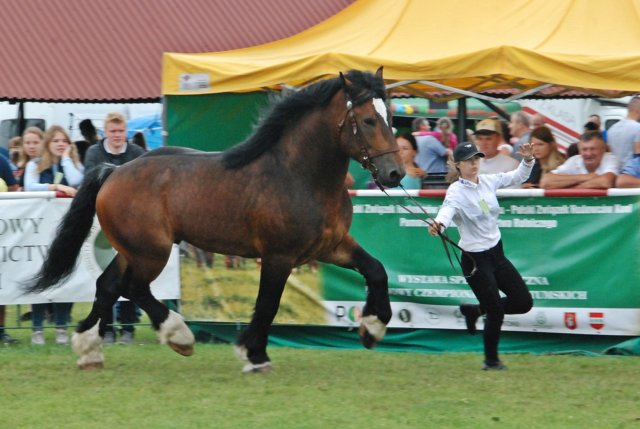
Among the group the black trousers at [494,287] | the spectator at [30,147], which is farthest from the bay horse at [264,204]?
the spectator at [30,147]

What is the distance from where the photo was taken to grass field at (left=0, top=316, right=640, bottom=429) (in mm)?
6652

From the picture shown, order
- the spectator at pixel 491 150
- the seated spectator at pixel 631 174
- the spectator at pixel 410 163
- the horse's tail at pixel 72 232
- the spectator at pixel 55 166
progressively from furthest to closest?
the spectator at pixel 410 163 → the spectator at pixel 55 166 → the spectator at pixel 491 150 → the seated spectator at pixel 631 174 → the horse's tail at pixel 72 232

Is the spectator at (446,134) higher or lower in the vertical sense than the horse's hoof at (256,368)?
higher

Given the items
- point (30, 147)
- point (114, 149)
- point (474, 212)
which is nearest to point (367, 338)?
point (474, 212)

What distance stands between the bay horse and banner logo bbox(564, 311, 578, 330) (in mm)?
1784

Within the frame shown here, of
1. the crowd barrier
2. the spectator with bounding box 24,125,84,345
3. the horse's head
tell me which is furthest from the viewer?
the spectator with bounding box 24,125,84,345

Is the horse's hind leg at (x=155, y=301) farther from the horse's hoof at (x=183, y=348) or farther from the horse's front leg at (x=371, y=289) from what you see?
the horse's front leg at (x=371, y=289)

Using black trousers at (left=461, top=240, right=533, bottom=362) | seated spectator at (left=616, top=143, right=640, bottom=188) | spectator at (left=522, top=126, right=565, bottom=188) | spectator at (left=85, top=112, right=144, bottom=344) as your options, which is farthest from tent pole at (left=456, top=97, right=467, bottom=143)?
black trousers at (left=461, top=240, right=533, bottom=362)

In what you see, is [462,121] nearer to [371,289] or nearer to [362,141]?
[371,289]

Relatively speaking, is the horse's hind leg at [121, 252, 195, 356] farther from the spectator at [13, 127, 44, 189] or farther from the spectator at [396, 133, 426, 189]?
the spectator at [13, 127, 44, 189]

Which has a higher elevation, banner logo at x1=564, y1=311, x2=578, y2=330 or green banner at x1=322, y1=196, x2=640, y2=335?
green banner at x1=322, y1=196, x2=640, y2=335

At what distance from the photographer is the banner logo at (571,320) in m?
9.25

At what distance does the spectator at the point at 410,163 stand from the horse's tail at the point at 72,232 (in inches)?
132

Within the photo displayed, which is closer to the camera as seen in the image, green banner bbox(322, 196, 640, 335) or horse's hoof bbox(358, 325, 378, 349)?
horse's hoof bbox(358, 325, 378, 349)
